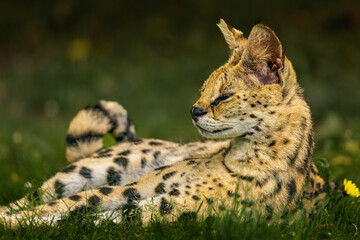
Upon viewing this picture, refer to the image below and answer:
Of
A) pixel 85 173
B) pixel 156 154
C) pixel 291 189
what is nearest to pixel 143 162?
pixel 156 154

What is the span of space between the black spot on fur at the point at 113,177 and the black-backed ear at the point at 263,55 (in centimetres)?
147

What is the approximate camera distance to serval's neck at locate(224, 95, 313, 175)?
11.1ft

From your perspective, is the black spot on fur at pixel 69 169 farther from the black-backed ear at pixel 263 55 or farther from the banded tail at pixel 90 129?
the black-backed ear at pixel 263 55

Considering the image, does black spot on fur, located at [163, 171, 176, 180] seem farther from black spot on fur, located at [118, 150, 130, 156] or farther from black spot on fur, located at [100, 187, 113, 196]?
black spot on fur, located at [118, 150, 130, 156]

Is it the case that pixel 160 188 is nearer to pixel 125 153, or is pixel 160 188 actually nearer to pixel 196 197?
pixel 196 197

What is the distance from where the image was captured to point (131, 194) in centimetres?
369

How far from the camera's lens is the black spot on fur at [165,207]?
133 inches

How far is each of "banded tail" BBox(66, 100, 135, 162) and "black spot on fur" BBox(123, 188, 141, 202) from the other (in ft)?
3.82

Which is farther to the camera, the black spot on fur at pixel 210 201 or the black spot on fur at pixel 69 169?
the black spot on fur at pixel 69 169

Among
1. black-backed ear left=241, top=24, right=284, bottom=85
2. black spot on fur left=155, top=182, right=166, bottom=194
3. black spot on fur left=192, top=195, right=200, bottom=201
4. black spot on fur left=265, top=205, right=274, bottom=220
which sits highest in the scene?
black-backed ear left=241, top=24, right=284, bottom=85

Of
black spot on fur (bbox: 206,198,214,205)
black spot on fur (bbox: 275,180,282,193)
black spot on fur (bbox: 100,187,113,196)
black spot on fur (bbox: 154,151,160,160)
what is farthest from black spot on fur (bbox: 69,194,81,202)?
black spot on fur (bbox: 275,180,282,193)

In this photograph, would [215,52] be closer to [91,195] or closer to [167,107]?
[167,107]

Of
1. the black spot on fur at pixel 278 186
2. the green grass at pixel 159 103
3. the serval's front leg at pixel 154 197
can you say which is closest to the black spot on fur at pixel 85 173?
the green grass at pixel 159 103

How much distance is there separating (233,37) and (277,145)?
91 centimetres
